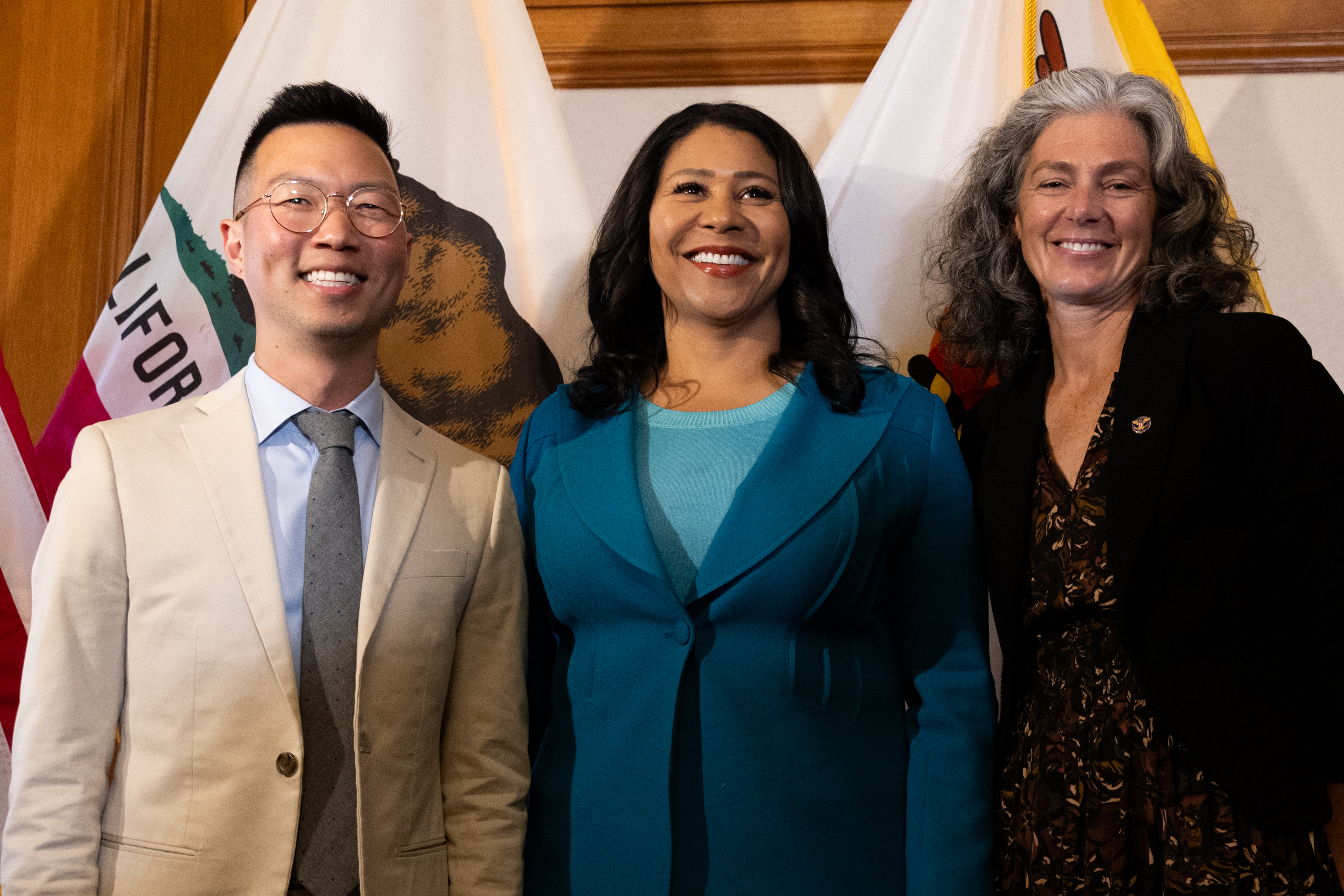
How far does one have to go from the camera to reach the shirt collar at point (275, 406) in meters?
1.45

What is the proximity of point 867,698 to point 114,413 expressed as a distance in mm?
1421

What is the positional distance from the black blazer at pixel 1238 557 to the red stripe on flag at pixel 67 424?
1576 mm

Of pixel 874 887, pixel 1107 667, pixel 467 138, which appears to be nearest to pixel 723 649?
pixel 874 887

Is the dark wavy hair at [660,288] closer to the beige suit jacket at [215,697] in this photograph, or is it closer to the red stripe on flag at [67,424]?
the beige suit jacket at [215,697]

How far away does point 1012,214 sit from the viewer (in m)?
1.97

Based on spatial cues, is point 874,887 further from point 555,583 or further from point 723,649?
point 555,583

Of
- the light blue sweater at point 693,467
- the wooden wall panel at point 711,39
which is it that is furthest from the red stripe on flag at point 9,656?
the wooden wall panel at point 711,39

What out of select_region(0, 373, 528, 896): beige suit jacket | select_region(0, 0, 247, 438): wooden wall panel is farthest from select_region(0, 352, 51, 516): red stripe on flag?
select_region(0, 373, 528, 896): beige suit jacket

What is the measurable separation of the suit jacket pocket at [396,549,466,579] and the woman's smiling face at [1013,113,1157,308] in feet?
3.24

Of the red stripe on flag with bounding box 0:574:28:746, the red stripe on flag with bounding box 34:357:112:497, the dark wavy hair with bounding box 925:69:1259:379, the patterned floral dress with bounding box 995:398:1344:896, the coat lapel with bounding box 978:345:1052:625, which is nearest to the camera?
the patterned floral dress with bounding box 995:398:1344:896

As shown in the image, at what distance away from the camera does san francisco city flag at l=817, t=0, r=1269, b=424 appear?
2.24m

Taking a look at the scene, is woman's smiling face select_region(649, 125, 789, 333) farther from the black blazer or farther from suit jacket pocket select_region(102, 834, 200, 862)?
suit jacket pocket select_region(102, 834, 200, 862)

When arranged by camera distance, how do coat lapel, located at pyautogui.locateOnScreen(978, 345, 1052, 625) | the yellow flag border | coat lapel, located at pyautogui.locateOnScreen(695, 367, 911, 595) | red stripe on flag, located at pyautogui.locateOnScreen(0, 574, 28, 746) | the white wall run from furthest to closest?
the white wall < the yellow flag border < red stripe on flag, located at pyautogui.locateOnScreen(0, 574, 28, 746) < coat lapel, located at pyautogui.locateOnScreen(978, 345, 1052, 625) < coat lapel, located at pyautogui.locateOnScreen(695, 367, 911, 595)

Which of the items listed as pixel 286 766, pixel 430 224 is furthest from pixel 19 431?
pixel 286 766
